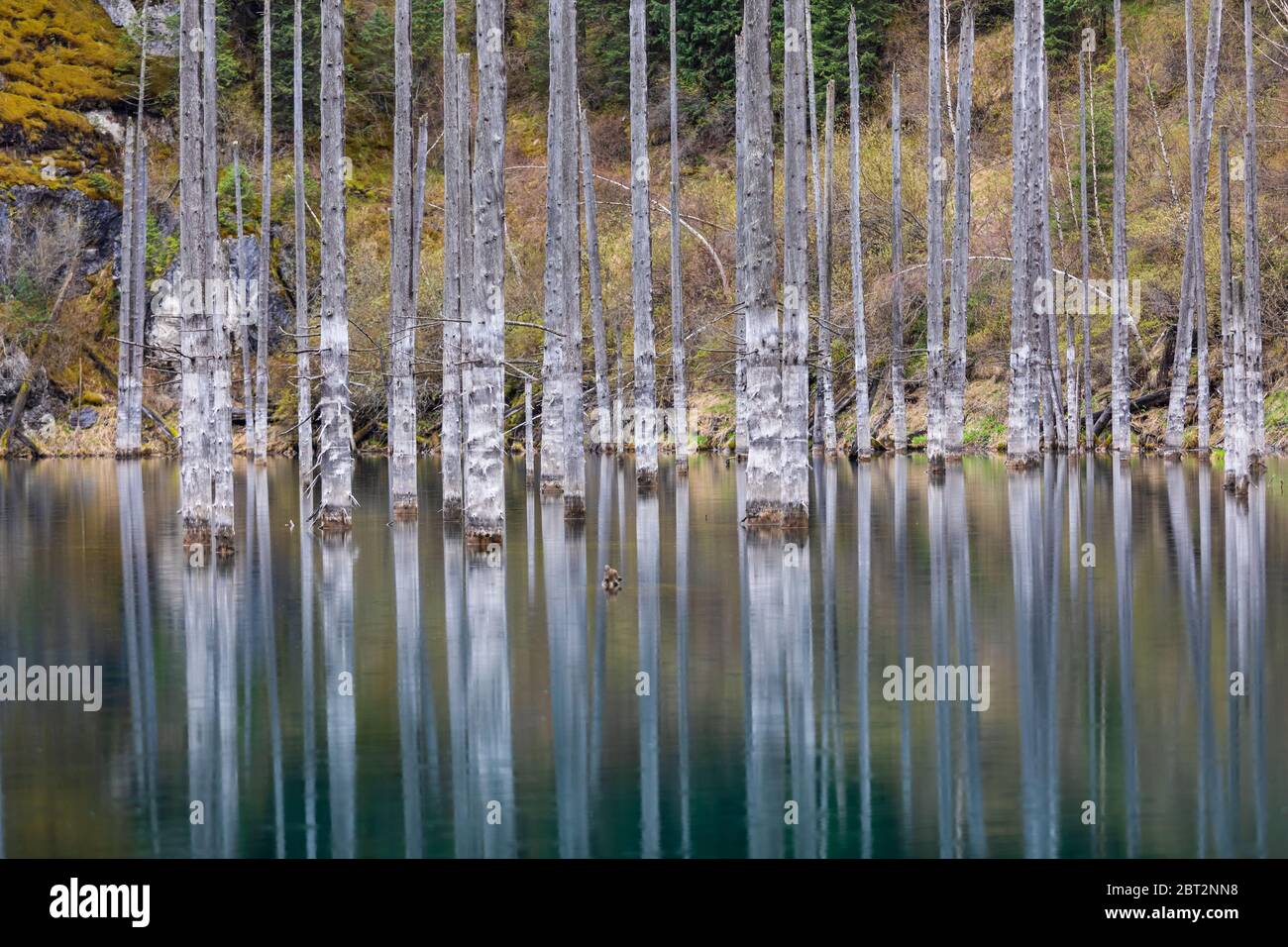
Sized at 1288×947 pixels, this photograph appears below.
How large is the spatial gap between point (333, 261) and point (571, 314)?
7.44m

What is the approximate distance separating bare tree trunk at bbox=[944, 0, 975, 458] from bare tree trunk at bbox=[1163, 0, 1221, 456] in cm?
569

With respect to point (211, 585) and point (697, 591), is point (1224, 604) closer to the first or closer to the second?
point (697, 591)

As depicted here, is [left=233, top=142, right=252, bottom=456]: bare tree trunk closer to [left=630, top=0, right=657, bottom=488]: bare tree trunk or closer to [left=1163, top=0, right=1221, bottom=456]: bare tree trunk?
[left=630, top=0, right=657, bottom=488]: bare tree trunk

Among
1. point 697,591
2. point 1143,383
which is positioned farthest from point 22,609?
point 1143,383

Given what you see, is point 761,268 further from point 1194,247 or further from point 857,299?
point 857,299

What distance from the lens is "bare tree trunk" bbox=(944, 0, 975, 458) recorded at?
43.0m

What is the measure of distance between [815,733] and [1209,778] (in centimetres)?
251

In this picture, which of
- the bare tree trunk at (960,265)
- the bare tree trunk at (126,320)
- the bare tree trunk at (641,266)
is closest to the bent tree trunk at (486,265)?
the bare tree trunk at (641,266)

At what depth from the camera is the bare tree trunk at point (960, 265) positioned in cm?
4303

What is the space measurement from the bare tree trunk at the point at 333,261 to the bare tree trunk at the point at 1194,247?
22378 millimetres

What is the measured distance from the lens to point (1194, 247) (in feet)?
134

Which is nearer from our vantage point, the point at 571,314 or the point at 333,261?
the point at 333,261

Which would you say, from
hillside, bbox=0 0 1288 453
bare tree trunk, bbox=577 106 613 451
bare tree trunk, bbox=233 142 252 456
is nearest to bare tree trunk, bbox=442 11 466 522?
bare tree trunk, bbox=577 106 613 451

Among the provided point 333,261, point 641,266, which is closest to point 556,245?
point 333,261
